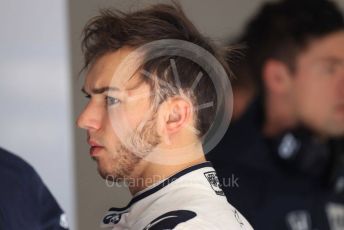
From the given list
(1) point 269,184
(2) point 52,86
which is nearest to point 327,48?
(1) point 269,184

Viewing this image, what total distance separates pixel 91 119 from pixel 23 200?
0.23 metres

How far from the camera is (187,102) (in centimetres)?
64

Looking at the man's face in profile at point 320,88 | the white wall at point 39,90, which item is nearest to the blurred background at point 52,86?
the white wall at point 39,90

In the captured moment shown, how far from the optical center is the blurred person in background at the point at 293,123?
127 centimetres

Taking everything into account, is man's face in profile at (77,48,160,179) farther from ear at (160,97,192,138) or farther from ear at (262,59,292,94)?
A: ear at (262,59,292,94)

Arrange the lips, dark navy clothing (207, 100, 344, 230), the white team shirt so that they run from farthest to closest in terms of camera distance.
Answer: dark navy clothing (207, 100, 344, 230) < the lips < the white team shirt

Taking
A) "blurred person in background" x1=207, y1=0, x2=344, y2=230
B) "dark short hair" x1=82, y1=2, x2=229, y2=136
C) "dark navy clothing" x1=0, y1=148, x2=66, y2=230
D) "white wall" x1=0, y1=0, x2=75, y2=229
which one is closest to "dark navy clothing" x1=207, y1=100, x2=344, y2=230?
"blurred person in background" x1=207, y1=0, x2=344, y2=230

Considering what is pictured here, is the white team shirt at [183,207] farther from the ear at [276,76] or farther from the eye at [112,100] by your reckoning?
the ear at [276,76]

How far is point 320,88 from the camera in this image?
4.38 feet

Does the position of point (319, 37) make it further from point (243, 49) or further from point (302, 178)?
point (302, 178)

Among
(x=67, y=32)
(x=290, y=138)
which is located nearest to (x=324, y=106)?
(x=290, y=138)

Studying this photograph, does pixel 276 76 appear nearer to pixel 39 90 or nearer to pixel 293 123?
pixel 293 123

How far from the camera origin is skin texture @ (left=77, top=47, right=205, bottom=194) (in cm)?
64

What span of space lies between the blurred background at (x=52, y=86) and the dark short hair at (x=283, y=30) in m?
0.03
